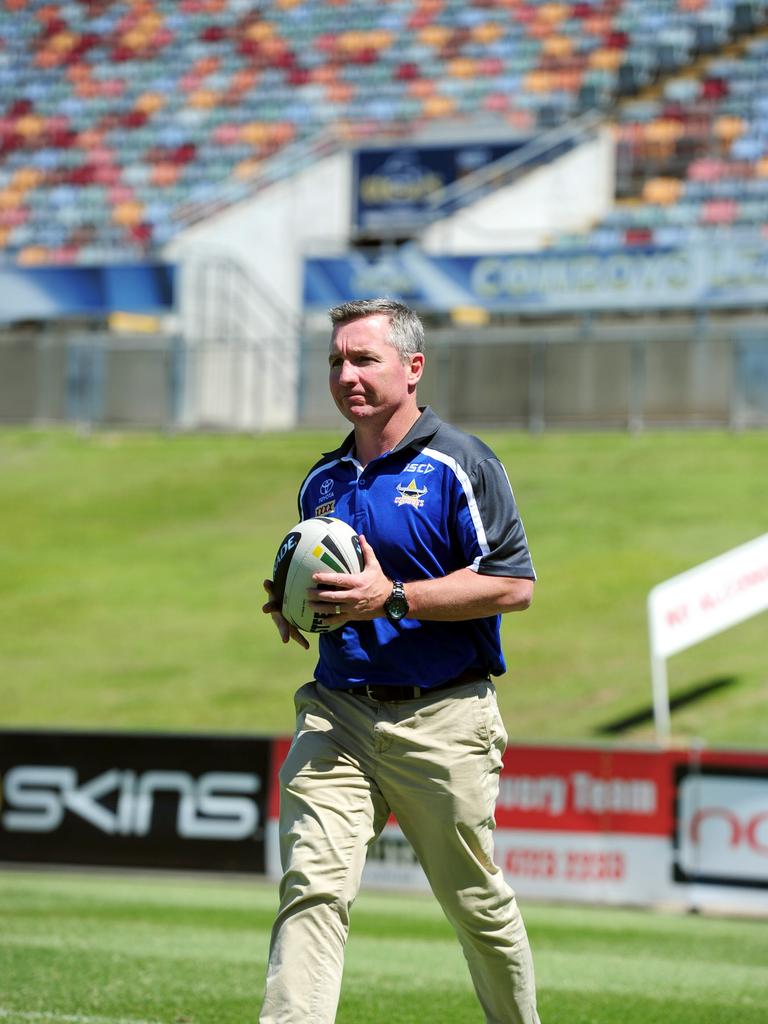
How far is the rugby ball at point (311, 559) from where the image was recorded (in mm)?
4645

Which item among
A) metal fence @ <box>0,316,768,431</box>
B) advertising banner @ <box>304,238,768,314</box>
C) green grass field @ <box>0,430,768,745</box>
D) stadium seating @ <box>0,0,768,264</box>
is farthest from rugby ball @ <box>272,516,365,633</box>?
stadium seating @ <box>0,0,768,264</box>

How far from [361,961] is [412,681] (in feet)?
13.5

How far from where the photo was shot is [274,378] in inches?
1075

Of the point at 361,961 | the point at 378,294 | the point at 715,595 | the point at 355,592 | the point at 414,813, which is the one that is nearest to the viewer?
the point at 355,592

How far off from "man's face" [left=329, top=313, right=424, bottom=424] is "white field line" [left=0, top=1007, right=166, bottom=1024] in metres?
2.72

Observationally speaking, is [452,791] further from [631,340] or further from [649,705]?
[631,340]

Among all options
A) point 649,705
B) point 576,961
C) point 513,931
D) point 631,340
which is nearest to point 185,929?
point 576,961

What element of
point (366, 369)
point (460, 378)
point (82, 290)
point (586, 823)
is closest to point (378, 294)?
point (460, 378)

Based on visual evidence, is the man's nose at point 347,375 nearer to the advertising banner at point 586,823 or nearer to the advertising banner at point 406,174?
the advertising banner at point 586,823

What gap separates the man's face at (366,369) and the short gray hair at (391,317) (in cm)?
1

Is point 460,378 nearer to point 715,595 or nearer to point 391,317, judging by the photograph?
point 715,595

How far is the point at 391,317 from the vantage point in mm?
4855

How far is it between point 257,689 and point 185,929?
8992 mm

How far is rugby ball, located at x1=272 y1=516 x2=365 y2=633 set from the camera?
464 cm
